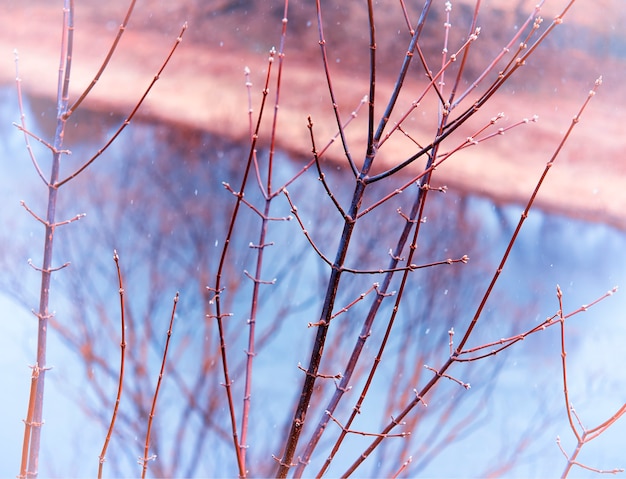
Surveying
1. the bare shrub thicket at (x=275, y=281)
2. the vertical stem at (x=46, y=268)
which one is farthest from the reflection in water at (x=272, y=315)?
the vertical stem at (x=46, y=268)

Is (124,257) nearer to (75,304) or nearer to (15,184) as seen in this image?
(75,304)

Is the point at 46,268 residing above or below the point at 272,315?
below

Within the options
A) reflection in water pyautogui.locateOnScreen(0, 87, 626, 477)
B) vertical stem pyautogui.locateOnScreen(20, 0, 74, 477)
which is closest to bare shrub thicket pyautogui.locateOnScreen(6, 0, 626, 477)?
reflection in water pyautogui.locateOnScreen(0, 87, 626, 477)

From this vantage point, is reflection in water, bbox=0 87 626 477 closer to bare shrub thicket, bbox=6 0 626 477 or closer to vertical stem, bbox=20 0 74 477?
bare shrub thicket, bbox=6 0 626 477

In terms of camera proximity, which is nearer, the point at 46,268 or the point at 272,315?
the point at 46,268

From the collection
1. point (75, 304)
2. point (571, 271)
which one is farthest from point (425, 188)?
point (75, 304)

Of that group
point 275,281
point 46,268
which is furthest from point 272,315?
point 46,268

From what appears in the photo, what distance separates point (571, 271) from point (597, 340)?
15 cm

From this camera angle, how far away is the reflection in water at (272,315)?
1.13 metres

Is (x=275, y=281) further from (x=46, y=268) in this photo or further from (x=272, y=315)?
(x=46, y=268)

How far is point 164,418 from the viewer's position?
3.90 ft

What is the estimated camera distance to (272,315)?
46.5 inches

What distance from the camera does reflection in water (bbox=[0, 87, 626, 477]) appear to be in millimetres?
1133

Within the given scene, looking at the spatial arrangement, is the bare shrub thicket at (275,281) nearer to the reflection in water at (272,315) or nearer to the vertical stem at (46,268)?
the reflection in water at (272,315)
